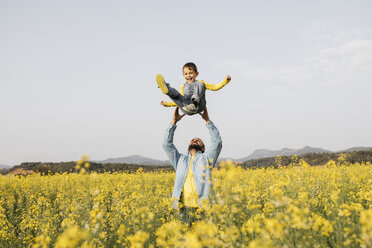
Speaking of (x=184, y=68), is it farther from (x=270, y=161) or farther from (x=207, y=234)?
(x=270, y=161)

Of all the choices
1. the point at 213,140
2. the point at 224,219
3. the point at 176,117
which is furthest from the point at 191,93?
the point at 224,219

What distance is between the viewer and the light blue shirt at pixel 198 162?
3.54 meters

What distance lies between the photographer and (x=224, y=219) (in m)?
2.81

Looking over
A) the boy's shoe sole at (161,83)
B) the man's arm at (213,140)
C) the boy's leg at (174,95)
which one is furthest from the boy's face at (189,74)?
the boy's shoe sole at (161,83)

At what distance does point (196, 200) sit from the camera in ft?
11.0

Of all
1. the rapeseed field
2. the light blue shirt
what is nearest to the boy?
the light blue shirt

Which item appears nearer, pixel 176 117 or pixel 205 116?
pixel 205 116

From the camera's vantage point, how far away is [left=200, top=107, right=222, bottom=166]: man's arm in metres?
3.77

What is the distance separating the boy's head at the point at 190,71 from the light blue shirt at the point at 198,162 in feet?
2.34

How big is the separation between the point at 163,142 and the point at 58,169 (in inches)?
877

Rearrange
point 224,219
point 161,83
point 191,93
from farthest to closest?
point 191,93, point 161,83, point 224,219

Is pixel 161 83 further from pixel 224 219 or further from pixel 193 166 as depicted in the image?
pixel 224 219

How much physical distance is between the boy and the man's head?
569mm

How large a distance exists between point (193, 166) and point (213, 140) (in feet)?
1.56
